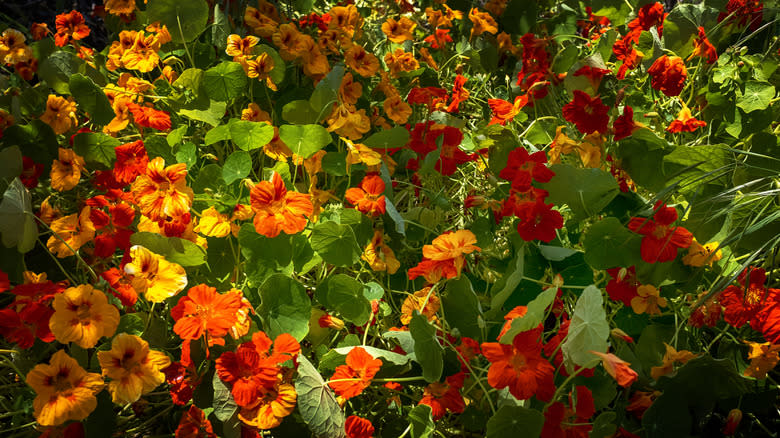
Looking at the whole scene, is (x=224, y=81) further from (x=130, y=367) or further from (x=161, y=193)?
(x=130, y=367)

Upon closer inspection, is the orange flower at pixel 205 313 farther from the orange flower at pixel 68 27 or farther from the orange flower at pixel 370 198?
the orange flower at pixel 68 27

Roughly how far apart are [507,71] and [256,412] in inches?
54.7

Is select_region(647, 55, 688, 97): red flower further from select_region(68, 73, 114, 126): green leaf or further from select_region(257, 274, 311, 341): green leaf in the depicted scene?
select_region(68, 73, 114, 126): green leaf

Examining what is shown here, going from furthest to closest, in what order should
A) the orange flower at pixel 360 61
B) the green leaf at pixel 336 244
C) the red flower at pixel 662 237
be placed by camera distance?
the orange flower at pixel 360 61 → the green leaf at pixel 336 244 → the red flower at pixel 662 237

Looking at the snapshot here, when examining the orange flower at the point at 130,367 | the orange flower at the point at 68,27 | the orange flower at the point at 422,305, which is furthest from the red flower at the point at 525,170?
the orange flower at the point at 68,27

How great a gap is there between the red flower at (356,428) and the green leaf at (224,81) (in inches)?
30.0

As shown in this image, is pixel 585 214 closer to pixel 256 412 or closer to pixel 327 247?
pixel 327 247

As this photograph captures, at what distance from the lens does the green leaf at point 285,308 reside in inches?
38.9

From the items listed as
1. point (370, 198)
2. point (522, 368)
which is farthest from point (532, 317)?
point (370, 198)

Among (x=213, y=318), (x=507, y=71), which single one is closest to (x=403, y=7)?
(x=507, y=71)

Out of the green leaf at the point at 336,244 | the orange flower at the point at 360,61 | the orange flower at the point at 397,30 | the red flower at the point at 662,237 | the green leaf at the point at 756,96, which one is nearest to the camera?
the red flower at the point at 662,237

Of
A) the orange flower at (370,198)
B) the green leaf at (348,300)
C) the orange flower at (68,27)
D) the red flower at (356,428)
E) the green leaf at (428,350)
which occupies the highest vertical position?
the orange flower at (68,27)

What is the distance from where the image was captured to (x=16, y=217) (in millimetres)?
926

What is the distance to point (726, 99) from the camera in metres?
1.32
